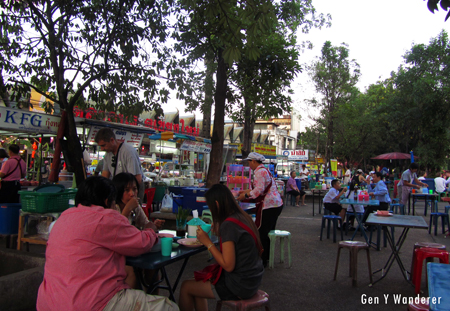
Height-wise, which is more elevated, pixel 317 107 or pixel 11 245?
pixel 317 107

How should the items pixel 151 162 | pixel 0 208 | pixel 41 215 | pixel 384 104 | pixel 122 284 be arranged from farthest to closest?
1. pixel 384 104
2. pixel 151 162
3. pixel 0 208
4. pixel 41 215
5. pixel 122 284

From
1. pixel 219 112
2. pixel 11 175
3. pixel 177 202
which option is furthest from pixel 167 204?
pixel 11 175

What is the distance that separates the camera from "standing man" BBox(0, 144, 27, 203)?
22.3ft

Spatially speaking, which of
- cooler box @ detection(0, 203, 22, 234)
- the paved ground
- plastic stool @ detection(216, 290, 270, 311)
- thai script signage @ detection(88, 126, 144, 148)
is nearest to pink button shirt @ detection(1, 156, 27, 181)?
thai script signage @ detection(88, 126, 144, 148)

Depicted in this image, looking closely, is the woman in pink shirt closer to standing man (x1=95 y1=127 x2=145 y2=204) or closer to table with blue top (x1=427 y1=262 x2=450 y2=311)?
standing man (x1=95 y1=127 x2=145 y2=204)

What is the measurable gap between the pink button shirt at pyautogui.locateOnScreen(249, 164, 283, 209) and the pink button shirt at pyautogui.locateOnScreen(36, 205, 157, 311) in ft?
10.1

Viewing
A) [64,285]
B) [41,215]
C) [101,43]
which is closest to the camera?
[64,285]

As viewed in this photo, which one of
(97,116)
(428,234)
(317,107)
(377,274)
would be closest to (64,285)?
(377,274)

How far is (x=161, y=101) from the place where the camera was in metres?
8.21

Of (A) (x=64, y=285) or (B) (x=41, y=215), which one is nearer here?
(A) (x=64, y=285)

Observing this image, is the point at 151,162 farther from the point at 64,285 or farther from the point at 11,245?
the point at 64,285

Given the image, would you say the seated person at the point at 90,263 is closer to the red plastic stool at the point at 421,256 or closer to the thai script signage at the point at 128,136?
the red plastic stool at the point at 421,256

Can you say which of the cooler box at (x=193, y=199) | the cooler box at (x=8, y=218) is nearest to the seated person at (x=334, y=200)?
the cooler box at (x=193, y=199)

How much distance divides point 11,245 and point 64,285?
416 cm
